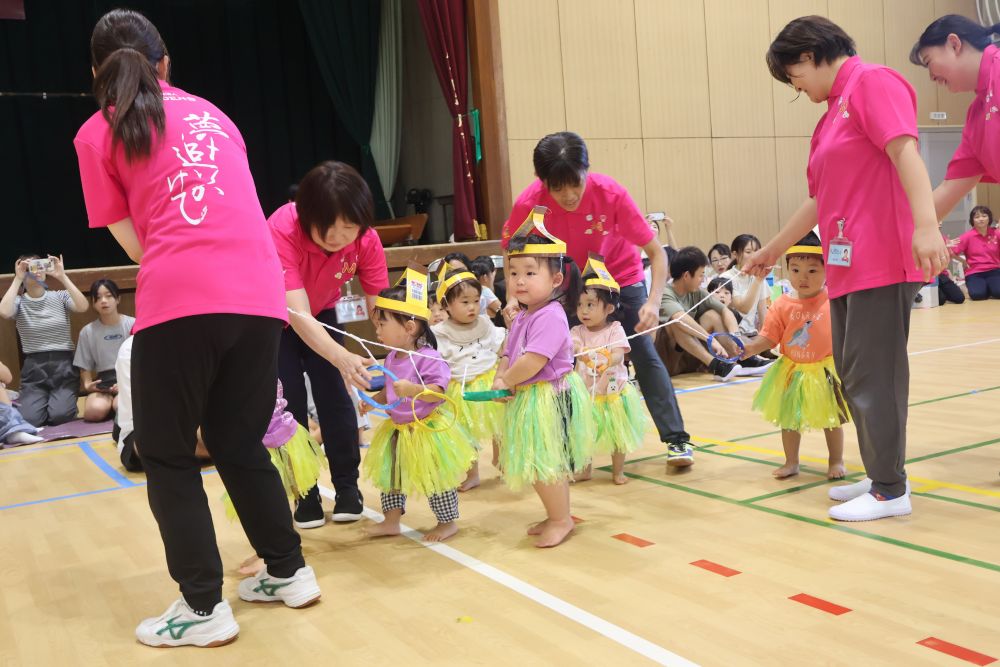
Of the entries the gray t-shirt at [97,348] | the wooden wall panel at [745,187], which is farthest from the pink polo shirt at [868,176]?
the wooden wall panel at [745,187]

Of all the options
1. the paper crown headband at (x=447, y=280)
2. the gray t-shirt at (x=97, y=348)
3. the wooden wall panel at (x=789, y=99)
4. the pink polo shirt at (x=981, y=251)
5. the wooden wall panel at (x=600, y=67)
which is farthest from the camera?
the wooden wall panel at (x=789, y=99)

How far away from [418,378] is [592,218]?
40.7 inches

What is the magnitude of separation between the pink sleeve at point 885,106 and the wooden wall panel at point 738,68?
8176 mm

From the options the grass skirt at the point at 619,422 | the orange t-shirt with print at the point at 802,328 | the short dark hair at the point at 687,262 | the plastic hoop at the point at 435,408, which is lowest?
the grass skirt at the point at 619,422

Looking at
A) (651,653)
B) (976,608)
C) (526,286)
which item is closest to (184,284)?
(526,286)

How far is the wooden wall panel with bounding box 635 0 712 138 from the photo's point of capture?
32.9 ft

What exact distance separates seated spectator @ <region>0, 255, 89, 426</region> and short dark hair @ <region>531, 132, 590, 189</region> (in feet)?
15.0

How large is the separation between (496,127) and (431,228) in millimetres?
1744

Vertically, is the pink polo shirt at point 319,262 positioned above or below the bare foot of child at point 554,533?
above

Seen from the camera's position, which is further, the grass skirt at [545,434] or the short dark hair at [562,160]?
the short dark hair at [562,160]

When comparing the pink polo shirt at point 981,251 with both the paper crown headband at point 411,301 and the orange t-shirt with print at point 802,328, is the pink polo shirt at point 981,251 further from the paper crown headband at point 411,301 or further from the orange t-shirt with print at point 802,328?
the paper crown headband at point 411,301

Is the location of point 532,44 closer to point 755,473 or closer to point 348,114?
point 348,114

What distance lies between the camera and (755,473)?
3562 millimetres

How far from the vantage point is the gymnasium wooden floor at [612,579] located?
2.05 m
